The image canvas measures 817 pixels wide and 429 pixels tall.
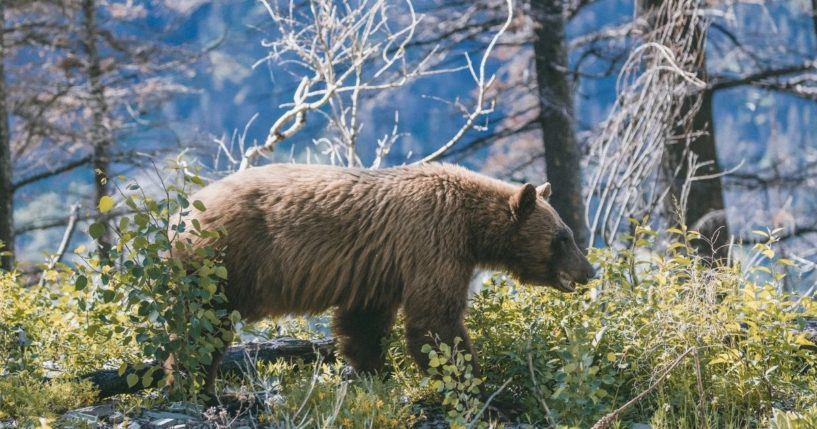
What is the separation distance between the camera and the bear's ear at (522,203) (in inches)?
238

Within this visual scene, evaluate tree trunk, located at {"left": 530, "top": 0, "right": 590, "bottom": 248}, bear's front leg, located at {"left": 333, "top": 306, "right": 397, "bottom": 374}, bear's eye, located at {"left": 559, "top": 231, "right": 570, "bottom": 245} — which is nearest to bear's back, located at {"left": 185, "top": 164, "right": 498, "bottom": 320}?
bear's front leg, located at {"left": 333, "top": 306, "right": 397, "bottom": 374}

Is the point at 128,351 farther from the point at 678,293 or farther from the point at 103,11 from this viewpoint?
the point at 103,11

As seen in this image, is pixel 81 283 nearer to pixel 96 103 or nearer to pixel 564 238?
pixel 564 238

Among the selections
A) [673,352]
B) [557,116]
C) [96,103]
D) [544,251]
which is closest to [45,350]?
[544,251]

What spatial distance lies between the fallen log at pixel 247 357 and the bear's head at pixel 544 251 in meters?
1.41

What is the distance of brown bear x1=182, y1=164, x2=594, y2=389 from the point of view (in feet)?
18.7

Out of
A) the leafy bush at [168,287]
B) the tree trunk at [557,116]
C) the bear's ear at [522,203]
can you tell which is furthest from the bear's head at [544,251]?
the tree trunk at [557,116]

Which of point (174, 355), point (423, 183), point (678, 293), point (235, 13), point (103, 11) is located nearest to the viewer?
point (174, 355)

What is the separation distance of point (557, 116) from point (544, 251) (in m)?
7.57

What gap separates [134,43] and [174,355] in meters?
13.7

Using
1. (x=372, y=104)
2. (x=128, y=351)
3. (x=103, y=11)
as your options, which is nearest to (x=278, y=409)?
(x=128, y=351)

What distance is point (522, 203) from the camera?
611 cm

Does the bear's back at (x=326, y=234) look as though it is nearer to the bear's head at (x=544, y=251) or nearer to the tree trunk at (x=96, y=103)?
the bear's head at (x=544, y=251)

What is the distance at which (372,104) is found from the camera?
45.3 ft
